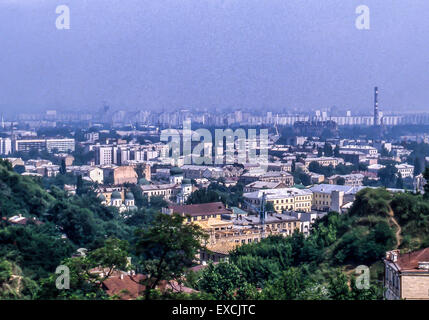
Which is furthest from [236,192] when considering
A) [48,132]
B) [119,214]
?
[48,132]

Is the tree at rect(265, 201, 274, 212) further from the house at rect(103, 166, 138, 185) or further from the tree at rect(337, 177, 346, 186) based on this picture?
the house at rect(103, 166, 138, 185)

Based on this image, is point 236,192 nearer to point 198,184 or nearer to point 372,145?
point 198,184

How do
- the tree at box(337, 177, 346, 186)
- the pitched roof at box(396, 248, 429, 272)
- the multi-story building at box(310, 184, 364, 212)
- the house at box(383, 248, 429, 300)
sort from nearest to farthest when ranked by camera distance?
the house at box(383, 248, 429, 300)
the pitched roof at box(396, 248, 429, 272)
the multi-story building at box(310, 184, 364, 212)
the tree at box(337, 177, 346, 186)

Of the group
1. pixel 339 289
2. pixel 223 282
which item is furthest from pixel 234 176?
pixel 339 289

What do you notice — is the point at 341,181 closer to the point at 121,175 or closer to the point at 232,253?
the point at 121,175

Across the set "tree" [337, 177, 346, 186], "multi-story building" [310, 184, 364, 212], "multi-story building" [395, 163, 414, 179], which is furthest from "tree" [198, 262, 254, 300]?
"multi-story building" [395, 163, 414, 179]
